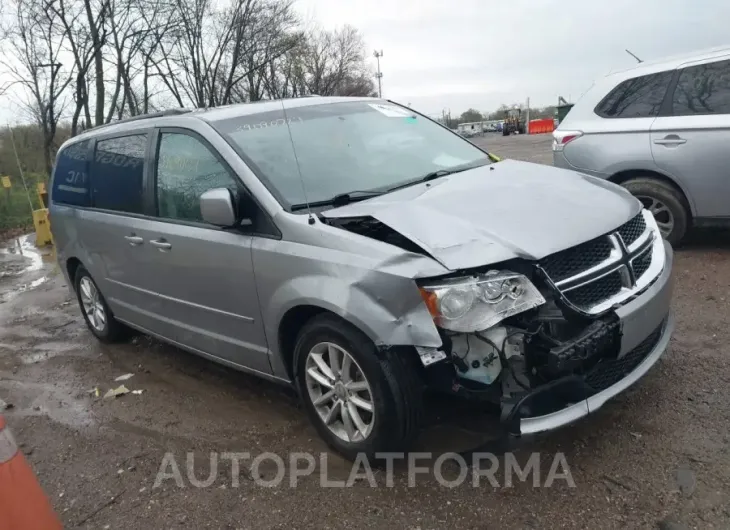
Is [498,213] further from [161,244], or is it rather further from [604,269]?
[161,244]

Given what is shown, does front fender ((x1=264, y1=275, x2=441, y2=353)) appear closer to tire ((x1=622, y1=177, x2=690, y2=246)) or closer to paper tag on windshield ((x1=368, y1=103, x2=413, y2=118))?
paper tag on windshield ((x1=368, y1=103, x2=413, y2=118))

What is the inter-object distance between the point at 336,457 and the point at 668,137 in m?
4.28

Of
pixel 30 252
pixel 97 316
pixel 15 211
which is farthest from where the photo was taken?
pixel 15 211

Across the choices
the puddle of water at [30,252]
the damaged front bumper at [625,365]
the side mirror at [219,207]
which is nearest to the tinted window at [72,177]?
the side mirror at [219,207]

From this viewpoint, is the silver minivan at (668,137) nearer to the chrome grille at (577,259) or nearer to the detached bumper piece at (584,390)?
the detached bumper piece at (584,390)

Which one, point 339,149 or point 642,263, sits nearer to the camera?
point 642,263

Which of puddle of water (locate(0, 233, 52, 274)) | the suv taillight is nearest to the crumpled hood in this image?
the suv taillight

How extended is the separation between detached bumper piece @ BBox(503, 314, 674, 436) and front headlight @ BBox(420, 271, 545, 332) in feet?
1.16

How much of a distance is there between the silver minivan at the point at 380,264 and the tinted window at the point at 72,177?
0.65 metres

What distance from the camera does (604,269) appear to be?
2.86m

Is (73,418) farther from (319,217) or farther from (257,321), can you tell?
(319,217)

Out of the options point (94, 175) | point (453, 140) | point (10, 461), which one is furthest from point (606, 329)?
point (94, 175)

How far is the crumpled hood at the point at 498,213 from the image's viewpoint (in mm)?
2703

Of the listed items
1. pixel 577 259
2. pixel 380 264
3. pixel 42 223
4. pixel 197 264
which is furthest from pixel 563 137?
pixel 42 223
